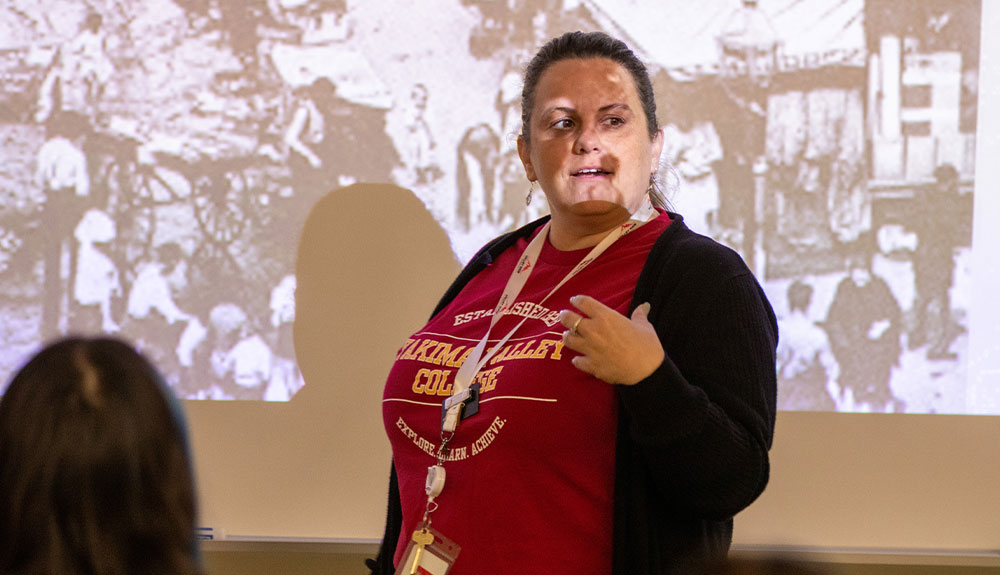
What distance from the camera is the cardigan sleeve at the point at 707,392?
1.25 meters

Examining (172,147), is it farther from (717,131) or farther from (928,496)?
(928,496)

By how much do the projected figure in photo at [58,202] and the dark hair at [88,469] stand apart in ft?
6.47

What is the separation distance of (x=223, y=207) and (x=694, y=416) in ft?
5.65

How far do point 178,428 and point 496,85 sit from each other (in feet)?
6.29

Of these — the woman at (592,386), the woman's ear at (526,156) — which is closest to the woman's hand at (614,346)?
the woman at (592,386)

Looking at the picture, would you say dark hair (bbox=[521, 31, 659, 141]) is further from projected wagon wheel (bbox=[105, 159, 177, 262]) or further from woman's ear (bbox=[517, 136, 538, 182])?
projected wagon wheel (bbox=[105, 159, 177, 262])

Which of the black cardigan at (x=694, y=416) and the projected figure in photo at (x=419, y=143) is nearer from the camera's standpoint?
the black cardigan at (x=694, y=416)

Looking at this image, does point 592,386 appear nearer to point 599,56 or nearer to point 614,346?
point 614,346

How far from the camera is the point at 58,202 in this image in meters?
2.59

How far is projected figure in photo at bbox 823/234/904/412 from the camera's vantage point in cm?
246

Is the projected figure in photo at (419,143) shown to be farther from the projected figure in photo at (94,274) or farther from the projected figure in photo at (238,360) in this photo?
the projected figure in photo at (94,274)

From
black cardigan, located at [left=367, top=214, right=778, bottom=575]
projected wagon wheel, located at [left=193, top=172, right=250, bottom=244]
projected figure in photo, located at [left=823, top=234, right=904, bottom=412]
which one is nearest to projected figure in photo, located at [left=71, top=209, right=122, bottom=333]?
projected wagon wheel, located at [left=193, top=172, right=250, bottom=244]

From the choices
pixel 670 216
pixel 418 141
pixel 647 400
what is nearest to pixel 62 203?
pixel 418 141

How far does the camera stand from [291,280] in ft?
8.46
